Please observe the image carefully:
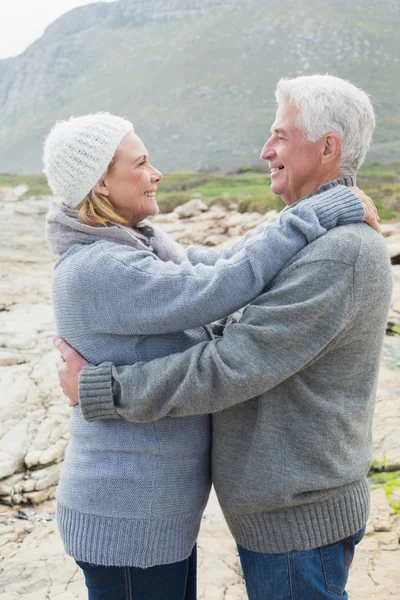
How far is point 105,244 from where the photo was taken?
6.02 feet

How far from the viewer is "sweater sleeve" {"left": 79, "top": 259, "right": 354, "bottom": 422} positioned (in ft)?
5.48

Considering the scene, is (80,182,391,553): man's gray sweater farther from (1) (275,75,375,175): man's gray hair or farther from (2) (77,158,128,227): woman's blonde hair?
(2) (77,158,128,227): woman's blonde hair

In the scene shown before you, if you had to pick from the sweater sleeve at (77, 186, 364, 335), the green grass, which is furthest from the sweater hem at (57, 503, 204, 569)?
the green grass

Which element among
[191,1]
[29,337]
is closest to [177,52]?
[191,1]

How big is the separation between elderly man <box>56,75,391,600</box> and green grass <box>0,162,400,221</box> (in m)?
13.6

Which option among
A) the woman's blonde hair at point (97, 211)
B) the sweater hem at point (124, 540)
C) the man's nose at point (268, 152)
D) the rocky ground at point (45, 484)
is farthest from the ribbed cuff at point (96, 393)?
the rocky ground at point (45, 484)

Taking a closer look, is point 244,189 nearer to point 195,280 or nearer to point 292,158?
point 292,158

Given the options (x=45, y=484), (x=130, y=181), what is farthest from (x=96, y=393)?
(x=45, y=484)

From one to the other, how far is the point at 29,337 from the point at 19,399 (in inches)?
53.3

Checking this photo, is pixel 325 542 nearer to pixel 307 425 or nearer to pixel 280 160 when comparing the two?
pixel 307 425

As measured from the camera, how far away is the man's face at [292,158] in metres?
1.94

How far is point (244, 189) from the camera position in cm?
2419

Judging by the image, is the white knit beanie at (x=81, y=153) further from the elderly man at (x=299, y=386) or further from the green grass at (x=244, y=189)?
the green grass at (x=244, y=189)

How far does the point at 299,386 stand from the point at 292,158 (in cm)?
72
